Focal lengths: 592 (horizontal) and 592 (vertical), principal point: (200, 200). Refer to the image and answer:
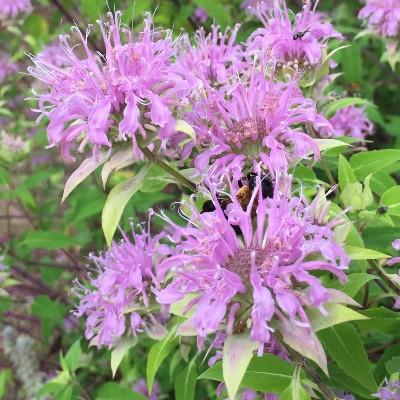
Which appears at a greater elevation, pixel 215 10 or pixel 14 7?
pixel 14 7

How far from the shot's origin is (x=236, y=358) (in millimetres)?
734

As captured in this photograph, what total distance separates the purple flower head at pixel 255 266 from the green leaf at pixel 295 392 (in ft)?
0.37

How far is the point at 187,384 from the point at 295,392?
0.50m

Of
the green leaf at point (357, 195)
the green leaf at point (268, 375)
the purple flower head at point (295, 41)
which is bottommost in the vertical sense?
the green leaf at point (268, 375)

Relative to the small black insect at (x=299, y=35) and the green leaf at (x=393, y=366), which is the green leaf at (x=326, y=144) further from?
the green leaf at (x=393, y=366)

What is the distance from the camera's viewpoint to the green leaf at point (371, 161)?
1098 mm

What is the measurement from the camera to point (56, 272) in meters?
2.20

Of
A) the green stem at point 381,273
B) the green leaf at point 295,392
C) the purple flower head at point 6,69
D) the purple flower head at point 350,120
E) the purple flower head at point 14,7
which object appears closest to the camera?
the green leaf at point 295,392

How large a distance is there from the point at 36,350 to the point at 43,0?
4.84 feet

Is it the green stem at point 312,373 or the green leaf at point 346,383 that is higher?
the green stem at point 312,373

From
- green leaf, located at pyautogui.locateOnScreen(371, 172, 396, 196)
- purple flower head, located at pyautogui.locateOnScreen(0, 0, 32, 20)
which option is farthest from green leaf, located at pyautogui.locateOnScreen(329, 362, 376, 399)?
purple flower head, located at pyautogui.locateOnScreen(0, 0, 32, 20)

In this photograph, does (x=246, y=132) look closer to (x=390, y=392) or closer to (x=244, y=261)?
(x=244, y=261)

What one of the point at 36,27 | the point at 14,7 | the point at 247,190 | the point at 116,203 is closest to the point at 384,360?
the point at 247,190

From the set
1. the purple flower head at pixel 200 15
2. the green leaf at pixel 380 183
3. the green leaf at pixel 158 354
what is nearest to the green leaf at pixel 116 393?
the green leaf at pixel 158 354
